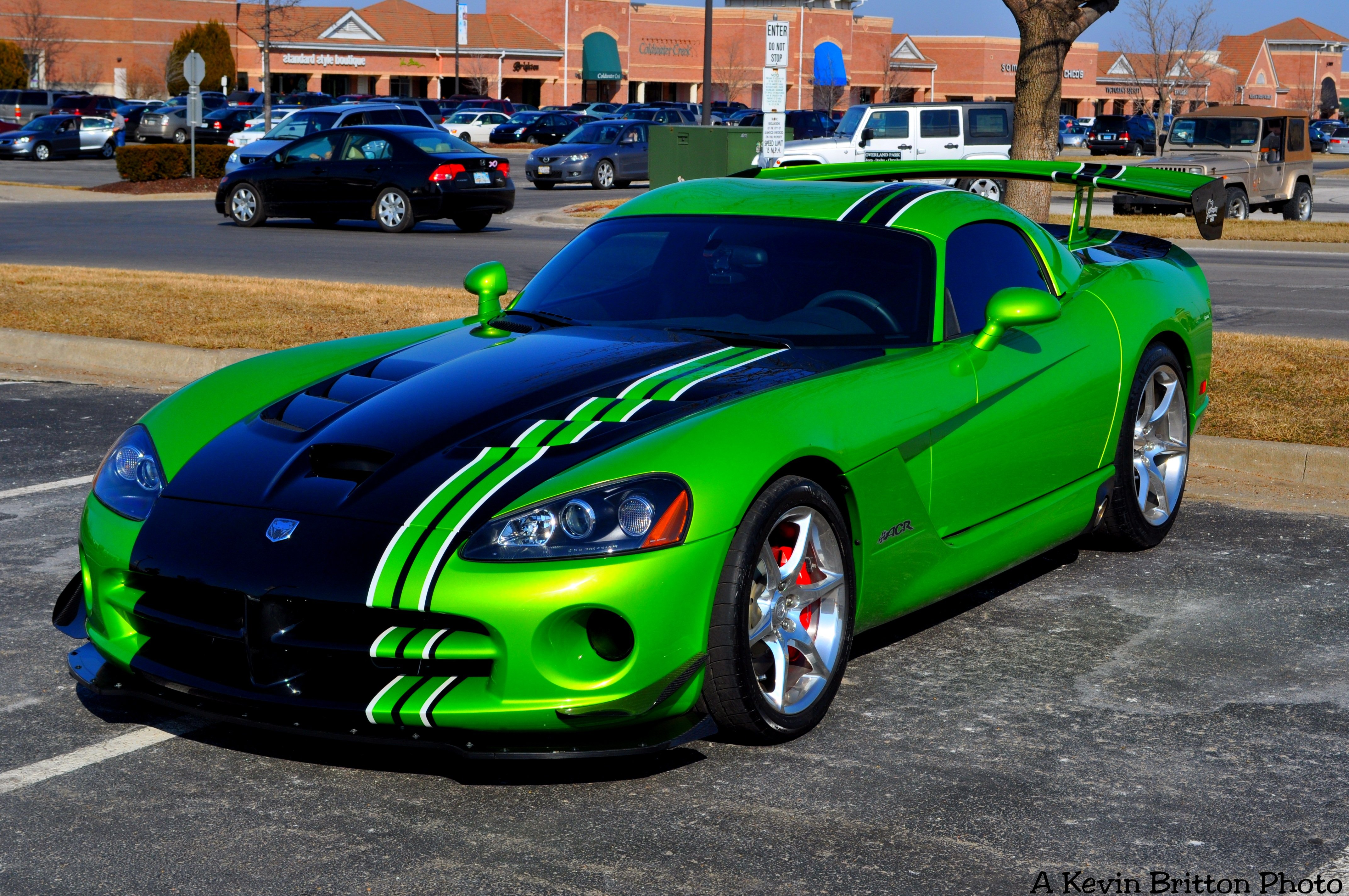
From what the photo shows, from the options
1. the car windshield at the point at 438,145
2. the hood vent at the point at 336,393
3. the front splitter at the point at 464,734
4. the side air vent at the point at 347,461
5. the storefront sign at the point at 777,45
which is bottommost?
the front splitter at the point at 464,734

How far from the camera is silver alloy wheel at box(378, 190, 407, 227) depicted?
74.0 ft

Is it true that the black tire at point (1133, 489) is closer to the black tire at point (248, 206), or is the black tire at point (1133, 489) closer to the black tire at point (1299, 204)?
the black tire at point (248, 206)

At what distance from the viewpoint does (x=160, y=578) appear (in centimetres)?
382

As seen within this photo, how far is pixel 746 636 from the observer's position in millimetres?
3848

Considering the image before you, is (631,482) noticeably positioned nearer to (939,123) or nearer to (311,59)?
(939,123)

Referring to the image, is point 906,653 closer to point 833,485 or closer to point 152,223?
point 833,485

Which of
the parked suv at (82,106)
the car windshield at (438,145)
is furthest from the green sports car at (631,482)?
the parked suv at (82,106)

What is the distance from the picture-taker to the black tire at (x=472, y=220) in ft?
75.3

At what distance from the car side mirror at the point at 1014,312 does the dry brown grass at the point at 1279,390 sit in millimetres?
3261

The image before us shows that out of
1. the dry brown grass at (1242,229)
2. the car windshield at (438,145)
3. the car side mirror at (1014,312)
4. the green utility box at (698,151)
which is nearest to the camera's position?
the car side mirror at (1014,312)

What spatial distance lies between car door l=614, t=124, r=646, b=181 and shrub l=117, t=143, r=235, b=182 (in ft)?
28.9

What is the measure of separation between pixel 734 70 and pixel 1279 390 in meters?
81.0

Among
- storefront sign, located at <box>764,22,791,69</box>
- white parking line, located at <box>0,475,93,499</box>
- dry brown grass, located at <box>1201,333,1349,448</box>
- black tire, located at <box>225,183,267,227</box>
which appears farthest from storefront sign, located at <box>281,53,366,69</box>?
white parking line, located at <box>0,475,93,499</box>

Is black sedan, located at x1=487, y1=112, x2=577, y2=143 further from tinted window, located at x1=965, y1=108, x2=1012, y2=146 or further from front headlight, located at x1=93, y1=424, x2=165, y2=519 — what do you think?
front headlight, located at x1=93, y1=424, x2=165, y2=519
